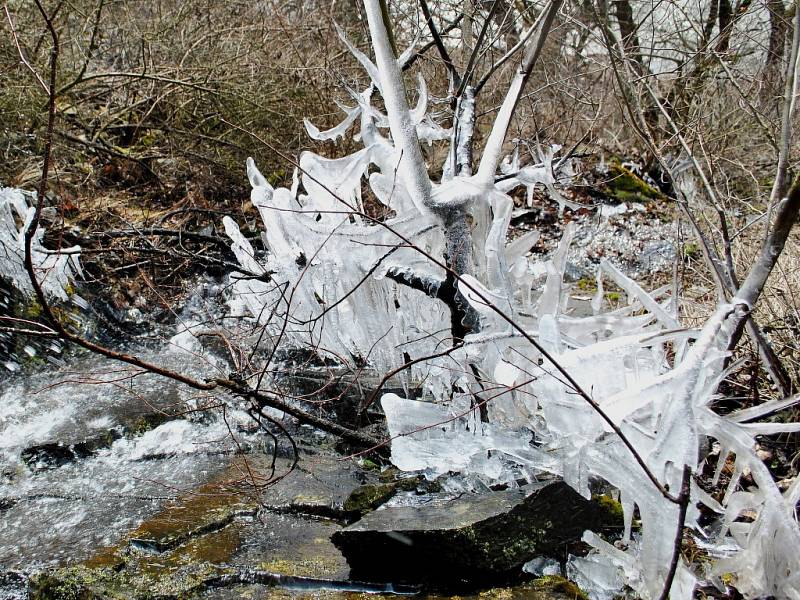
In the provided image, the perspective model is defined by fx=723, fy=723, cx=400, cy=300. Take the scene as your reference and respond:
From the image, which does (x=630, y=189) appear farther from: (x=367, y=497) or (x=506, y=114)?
(x=367, y=497)

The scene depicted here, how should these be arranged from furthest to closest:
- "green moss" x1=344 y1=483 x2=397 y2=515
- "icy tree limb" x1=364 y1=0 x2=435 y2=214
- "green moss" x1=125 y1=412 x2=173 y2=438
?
1. "green moss" x1=125 y1=412 x2=173 y2=438
2. "icy tree limb" x1=364 y1=0 x2=435 y2=214
3. "green moss" x1=344 y1=483 x2=397 y2=515

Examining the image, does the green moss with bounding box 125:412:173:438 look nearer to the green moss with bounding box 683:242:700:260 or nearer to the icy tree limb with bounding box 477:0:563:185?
the icy tree limb with bounding box 477:0:563:185

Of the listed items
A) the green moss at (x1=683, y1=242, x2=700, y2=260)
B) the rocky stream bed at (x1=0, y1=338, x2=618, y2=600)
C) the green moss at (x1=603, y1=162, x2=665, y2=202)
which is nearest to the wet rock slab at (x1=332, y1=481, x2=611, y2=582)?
the rocky stream bed at (x1=0, y1=338, x2=618, y2=600)

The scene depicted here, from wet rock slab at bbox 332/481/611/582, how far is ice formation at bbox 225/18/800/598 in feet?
0.50

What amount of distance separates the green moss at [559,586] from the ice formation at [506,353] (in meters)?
0.07

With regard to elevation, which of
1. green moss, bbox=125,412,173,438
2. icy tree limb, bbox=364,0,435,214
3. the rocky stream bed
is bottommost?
the rocky stream bed

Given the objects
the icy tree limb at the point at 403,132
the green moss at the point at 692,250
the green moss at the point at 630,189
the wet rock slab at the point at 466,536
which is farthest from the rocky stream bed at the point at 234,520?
the green moss at the point at 630,189

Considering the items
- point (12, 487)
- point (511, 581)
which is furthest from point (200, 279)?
point (511, 581)

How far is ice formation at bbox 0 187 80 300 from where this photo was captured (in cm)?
537

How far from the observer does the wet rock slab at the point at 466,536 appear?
263 centimetres

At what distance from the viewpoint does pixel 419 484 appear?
332 centimetres

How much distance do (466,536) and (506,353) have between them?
88 centimetres

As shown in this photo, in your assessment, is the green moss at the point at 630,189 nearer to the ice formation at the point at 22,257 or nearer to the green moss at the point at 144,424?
the ice formation at the point at 22,257

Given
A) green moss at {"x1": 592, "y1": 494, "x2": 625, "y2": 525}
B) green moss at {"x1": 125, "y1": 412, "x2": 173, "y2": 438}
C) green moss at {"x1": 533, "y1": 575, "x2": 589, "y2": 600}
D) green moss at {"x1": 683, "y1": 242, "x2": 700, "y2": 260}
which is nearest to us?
green moss at {"x1": 533, "y1": 575, "x2": 589, "y2": 600}
